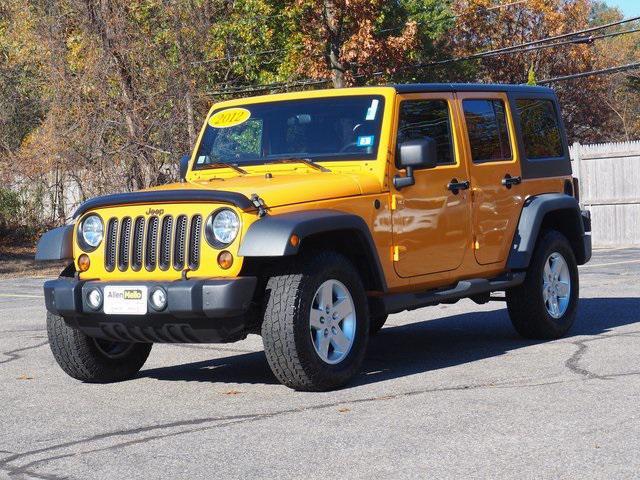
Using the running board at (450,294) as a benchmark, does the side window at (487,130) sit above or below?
above

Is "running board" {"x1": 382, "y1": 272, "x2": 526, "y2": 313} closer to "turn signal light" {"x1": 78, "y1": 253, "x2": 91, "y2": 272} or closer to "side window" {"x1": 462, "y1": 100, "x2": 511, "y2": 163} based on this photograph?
"side window" {"x1": 462, "y1": 100, "x2": 511, "y2": 163}

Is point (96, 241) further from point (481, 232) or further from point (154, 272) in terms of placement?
point (481, 232)

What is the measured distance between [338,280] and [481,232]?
1.87 metres

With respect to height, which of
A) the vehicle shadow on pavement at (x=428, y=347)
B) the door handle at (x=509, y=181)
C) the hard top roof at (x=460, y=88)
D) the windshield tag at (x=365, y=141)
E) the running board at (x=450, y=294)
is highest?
the hard top roof at (x=460, y=88)

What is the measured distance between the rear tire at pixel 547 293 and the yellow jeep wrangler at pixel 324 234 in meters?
0.02

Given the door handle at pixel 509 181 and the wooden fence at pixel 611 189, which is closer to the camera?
the door handle at pixel 509 181

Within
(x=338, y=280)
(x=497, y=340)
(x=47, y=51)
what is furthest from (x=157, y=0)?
(x=338, y=280)

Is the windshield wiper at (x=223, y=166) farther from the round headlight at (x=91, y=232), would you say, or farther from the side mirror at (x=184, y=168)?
the round headlight at (x=91, y=232)

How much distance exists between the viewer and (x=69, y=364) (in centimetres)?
808

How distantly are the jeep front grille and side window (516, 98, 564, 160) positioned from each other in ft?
11.5

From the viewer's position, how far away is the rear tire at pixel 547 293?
9.48 m

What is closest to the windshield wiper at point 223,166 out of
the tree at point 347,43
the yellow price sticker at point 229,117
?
the yellow price sticker at point 229,117

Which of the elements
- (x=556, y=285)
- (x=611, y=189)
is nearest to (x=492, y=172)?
(x=556, y=285)

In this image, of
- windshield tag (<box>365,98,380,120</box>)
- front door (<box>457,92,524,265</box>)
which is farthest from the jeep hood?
front door (<box>457,92,524,265</box>)
